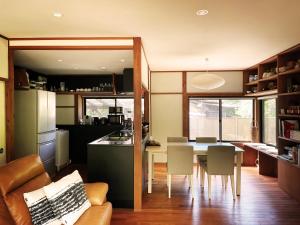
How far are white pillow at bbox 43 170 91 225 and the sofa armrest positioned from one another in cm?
9

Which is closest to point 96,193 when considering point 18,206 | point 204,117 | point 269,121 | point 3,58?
point 18,206

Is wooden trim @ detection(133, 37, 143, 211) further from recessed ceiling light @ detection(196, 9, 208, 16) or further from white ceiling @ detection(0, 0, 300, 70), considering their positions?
recessed ceiling light @ detection(196, 9, 208, 16)

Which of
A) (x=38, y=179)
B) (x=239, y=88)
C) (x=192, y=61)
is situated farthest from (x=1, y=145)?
(x=239, y=88)

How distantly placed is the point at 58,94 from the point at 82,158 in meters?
1.88

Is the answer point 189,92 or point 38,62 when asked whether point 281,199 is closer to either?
point 189,92

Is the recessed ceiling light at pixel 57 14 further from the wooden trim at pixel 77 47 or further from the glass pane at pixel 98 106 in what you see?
the glass pane at pixel 98 106

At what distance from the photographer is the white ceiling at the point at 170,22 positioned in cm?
230

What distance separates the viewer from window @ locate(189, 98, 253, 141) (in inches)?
244

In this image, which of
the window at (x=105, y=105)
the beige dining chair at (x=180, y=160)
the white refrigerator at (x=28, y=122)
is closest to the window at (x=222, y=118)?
the window at (x=105, y=105)

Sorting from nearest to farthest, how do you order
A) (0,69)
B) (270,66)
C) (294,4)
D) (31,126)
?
(294,4) < (0,69) < (31,126) < (270,66)

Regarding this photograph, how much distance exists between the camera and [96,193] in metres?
2.45

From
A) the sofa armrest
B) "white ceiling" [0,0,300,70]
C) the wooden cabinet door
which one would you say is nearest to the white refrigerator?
the wooden cabinet door

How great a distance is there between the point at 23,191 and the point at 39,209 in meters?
0.23

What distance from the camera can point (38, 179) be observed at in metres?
2.34
